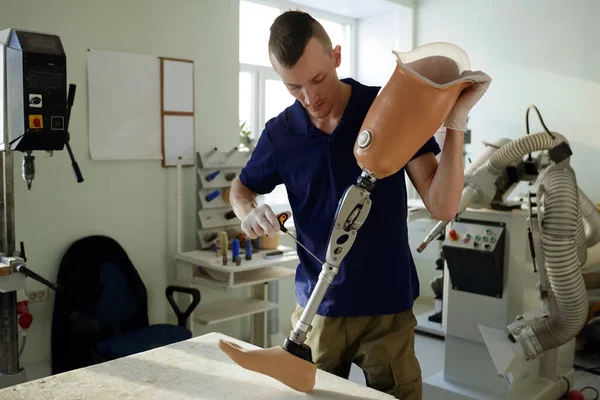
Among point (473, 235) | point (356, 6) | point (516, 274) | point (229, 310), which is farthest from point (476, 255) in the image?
point (356, 6)

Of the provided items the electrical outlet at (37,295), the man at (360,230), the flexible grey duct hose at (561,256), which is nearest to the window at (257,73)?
the electrical outlet at (37,295)

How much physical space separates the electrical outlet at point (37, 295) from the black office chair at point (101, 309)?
0.08m

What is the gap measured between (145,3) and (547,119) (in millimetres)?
2993

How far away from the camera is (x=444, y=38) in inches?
195

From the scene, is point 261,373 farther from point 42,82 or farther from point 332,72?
point 42,82

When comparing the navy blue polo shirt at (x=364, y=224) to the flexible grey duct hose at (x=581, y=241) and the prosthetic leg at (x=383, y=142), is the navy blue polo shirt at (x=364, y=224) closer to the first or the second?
the prosthetic leg at (x=383, y=142)

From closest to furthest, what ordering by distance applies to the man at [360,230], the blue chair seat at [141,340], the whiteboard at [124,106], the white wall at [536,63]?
1. the man at [360,230]
2. the blue chair seat at [141,340]
3. the whiteboard at [124,106]
4. the white wall at [536,63]

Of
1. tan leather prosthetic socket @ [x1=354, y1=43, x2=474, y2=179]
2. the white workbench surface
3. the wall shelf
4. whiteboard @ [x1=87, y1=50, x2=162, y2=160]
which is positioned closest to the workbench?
the wall shelf

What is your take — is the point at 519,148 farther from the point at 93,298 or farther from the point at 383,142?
the point at 93,298

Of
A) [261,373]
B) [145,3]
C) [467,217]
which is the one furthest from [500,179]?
[145,3]

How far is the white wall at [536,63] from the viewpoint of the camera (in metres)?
4.18

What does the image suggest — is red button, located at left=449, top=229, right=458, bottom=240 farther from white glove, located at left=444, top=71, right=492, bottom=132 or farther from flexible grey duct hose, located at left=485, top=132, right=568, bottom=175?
white glove, located at left=444, top=71, right=492, bottom=132

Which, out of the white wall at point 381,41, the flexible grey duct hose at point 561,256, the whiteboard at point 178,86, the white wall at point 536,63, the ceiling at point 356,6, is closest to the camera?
the flexible grey duct hose at point 561,256

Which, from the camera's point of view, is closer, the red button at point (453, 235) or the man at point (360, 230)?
the man at point (360, 230)
